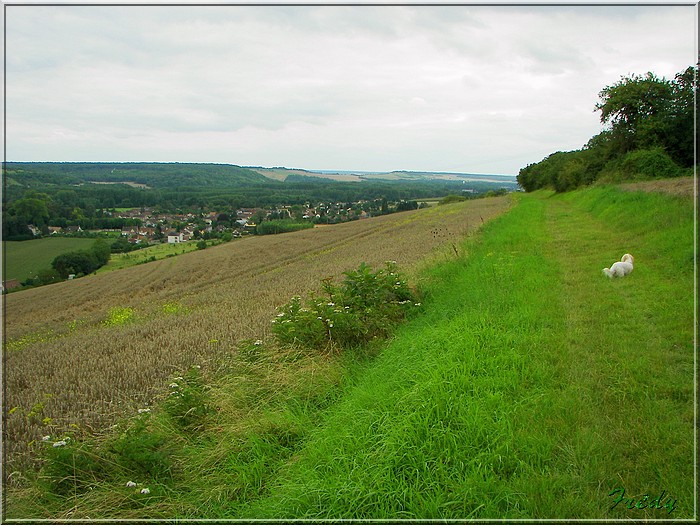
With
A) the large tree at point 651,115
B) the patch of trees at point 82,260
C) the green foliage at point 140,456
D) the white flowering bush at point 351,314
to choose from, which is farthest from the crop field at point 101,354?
the large tree at point 651,115

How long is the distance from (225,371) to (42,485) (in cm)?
222

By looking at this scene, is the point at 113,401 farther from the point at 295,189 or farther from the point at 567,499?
the point at 295,189

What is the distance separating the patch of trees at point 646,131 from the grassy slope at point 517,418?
21.5m

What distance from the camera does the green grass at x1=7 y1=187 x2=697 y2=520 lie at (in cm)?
258

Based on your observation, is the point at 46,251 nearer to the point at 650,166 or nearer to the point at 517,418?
the point at 517,418

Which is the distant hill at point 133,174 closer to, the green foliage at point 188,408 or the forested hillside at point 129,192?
the forested hillside at point 129,192

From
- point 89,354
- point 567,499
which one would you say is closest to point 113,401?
point 89,354

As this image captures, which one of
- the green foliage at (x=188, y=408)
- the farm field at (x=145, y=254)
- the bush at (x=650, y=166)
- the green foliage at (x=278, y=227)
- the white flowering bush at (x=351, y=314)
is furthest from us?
the green foliage at (x=278, y=227)

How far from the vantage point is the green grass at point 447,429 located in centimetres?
258

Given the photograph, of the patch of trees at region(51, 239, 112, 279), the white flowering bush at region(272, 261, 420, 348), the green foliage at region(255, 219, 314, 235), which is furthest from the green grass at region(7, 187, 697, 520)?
the green foliage at region(255, 219, 314, 235)

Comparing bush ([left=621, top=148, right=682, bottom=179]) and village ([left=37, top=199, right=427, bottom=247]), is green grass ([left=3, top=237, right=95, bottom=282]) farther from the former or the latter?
bush ([left=621, top=148, right=682, bottom=179])

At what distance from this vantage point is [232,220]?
40.5m

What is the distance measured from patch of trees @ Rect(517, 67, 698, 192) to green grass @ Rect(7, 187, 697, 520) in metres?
22.3

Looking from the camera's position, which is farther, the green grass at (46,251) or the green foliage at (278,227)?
the green foliage at (278,227)
